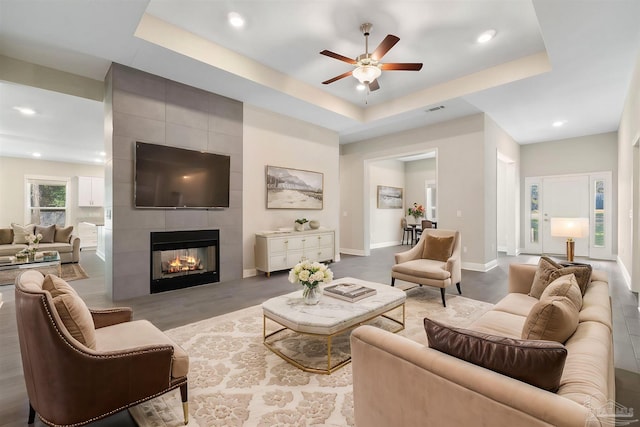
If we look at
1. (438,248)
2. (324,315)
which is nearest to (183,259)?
(324,315)

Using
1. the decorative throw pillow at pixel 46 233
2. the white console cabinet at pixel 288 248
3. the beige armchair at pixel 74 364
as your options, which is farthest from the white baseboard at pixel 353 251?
the decorative throw pillow at pixel 46 233

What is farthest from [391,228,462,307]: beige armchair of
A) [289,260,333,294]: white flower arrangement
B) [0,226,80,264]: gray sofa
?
[0,226,80,264]: gray sofa

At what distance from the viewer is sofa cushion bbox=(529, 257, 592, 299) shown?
2.18m

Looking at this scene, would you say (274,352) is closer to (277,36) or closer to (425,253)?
(425,253)

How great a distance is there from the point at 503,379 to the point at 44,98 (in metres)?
6.50

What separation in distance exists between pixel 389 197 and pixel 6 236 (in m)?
9.88

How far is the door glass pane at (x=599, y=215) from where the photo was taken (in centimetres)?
702

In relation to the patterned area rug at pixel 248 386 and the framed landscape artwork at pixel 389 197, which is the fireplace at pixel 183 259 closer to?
the patterned area rug at pixel 248 386

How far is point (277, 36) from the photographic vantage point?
3.67m

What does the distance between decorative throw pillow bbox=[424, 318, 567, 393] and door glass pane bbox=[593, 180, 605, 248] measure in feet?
27.8

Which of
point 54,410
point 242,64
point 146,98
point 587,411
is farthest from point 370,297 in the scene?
point 146,98

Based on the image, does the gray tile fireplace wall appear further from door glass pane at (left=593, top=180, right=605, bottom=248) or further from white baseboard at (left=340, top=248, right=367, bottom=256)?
door glass pane at (left=593, top=180, right=605, bottom=248)

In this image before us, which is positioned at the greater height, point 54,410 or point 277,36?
point 277,36

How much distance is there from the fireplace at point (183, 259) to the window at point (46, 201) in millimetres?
7540
